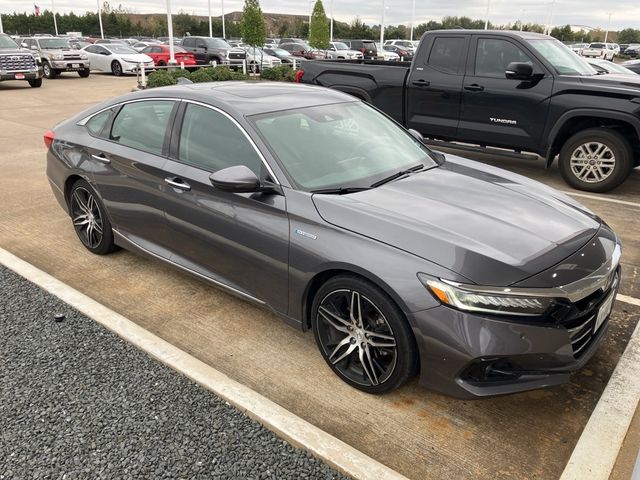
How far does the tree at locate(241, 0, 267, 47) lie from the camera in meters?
25.2

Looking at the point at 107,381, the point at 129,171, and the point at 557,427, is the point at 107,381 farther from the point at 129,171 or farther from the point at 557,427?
the point at 557,427

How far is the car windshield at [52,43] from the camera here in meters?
24.0

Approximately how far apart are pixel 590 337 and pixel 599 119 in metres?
5.20

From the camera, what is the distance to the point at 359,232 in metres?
2.93

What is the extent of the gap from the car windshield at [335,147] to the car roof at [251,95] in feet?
0.31

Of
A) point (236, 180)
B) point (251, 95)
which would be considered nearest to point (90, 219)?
point (251, 95)

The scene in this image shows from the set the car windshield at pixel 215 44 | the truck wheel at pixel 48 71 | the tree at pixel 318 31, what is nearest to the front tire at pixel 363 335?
the truck wheel at pixel 48 71

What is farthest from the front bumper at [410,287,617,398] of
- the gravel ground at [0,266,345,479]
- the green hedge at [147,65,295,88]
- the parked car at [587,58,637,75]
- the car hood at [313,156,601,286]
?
the green hedge at [147,65,295,88]

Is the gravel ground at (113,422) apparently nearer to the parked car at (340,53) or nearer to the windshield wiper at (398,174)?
the windshield wiper at (398,174)

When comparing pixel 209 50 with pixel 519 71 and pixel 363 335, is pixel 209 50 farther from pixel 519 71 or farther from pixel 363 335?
pixel 363 335

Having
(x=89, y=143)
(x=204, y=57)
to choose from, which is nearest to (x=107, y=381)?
(x=89, y=143)

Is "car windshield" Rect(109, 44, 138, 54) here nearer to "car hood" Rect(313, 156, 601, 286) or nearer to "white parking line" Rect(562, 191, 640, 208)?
"white parking line" Rect(562, 191, 640, 208)

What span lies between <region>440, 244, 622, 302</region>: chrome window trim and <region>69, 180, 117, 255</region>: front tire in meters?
3.24

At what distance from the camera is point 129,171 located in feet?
13.9
